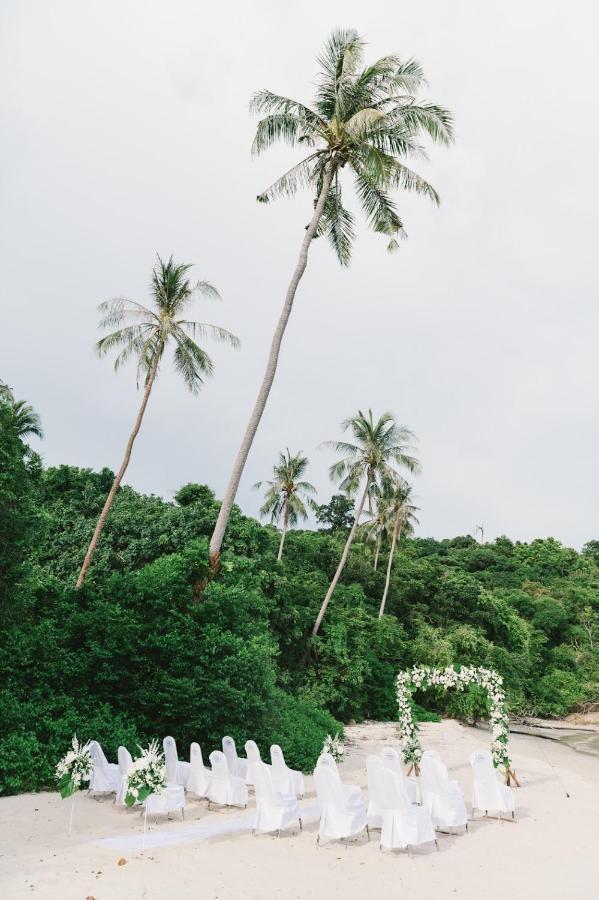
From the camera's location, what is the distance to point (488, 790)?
9820 mm

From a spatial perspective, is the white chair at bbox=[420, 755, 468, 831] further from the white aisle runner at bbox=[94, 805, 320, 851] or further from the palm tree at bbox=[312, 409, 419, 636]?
the palm tree at bbox=[312, 409, 419, 636]

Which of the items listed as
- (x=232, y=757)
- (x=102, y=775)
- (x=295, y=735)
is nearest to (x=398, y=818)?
(x=232, y=757)

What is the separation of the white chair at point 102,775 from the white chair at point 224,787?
1.48 m

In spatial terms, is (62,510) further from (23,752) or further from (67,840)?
(67,840)

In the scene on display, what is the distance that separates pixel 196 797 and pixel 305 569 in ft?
66.9

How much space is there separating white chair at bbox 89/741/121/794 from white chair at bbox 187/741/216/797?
3.70 ft

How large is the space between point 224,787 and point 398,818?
120 inches

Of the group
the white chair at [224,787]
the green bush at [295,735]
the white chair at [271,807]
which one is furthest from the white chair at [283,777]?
the green bush at [295,735]

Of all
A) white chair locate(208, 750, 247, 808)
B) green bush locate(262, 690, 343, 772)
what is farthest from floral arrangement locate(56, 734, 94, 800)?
green bush locate(262, 690, 343, 772)

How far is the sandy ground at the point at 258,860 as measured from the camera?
6.53 meters

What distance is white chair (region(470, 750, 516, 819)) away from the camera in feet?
31.9

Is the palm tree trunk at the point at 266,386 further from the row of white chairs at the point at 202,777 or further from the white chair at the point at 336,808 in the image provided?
the white chair at the point at 336,808

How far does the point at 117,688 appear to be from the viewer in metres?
12.9

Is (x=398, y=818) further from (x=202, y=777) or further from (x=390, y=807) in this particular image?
(x=202, y=777)
